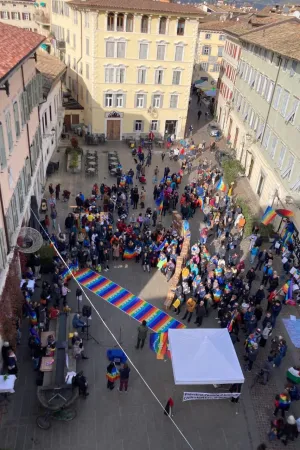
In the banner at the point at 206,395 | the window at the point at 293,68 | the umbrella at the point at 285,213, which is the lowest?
the banner at the point at 206,395

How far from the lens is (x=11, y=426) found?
41.6 ft

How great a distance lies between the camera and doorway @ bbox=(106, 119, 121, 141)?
38688 millimetres

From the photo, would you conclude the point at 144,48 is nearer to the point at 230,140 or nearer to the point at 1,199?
the point at 230,140

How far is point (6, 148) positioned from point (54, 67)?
2003 centimetres

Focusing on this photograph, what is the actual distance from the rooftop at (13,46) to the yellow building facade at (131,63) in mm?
18109

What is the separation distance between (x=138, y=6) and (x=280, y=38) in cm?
1281

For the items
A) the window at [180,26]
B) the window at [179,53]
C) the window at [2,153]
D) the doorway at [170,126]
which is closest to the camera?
the window at [2,153]

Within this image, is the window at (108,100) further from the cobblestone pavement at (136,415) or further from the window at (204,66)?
the window at (204,66)

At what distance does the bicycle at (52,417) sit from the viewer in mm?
12703

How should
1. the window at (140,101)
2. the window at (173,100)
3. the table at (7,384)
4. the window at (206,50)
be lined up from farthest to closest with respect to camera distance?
the window at (206,50) → the window at (173,100) → the window at (140,101) → the table at (7,384)

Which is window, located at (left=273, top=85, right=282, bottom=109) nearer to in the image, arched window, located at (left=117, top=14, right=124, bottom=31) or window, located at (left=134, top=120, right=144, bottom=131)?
window, located at (left=134, top=120, right=144, bottom=131)

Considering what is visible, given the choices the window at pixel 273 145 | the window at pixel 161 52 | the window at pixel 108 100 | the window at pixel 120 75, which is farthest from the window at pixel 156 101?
the window at pixel 273 145

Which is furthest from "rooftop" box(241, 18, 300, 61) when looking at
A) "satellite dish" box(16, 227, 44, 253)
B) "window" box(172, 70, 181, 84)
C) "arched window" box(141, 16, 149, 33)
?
"satellite dish" box(16, 227, 44, 253)

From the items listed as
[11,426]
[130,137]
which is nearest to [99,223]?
[11,426]
